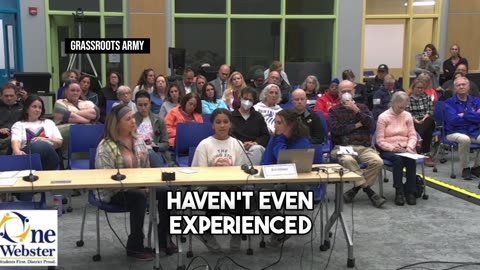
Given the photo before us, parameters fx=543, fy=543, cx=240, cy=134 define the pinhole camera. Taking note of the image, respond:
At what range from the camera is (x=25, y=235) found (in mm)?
3881

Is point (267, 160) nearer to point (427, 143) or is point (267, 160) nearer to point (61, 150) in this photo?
point (61, 150)

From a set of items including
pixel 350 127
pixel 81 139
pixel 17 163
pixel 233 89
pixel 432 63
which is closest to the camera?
pixel 17 163

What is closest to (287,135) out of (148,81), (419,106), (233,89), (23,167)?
(23,167)

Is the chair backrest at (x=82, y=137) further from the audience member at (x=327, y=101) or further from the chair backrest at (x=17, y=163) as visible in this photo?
the audience member at (x=327, y=101)

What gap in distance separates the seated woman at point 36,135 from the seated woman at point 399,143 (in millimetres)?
3754

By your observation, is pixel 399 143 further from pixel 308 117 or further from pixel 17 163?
pixel 17 163

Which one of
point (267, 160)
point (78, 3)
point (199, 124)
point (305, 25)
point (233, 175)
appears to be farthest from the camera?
point (305, 25)

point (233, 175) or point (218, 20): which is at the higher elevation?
point (218, 20)

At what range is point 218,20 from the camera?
1188 centimetres

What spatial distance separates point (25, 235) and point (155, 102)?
4.25 m

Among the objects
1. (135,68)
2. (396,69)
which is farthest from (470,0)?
A: (135,68)

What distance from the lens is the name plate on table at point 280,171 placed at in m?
4.35

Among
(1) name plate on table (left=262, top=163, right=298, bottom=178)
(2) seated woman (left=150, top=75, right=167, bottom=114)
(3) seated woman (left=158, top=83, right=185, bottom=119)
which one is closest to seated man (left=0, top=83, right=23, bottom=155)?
(3) seated woman (left=158, top=83, right=185, bottom=119)

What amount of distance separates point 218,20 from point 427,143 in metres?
5.73
